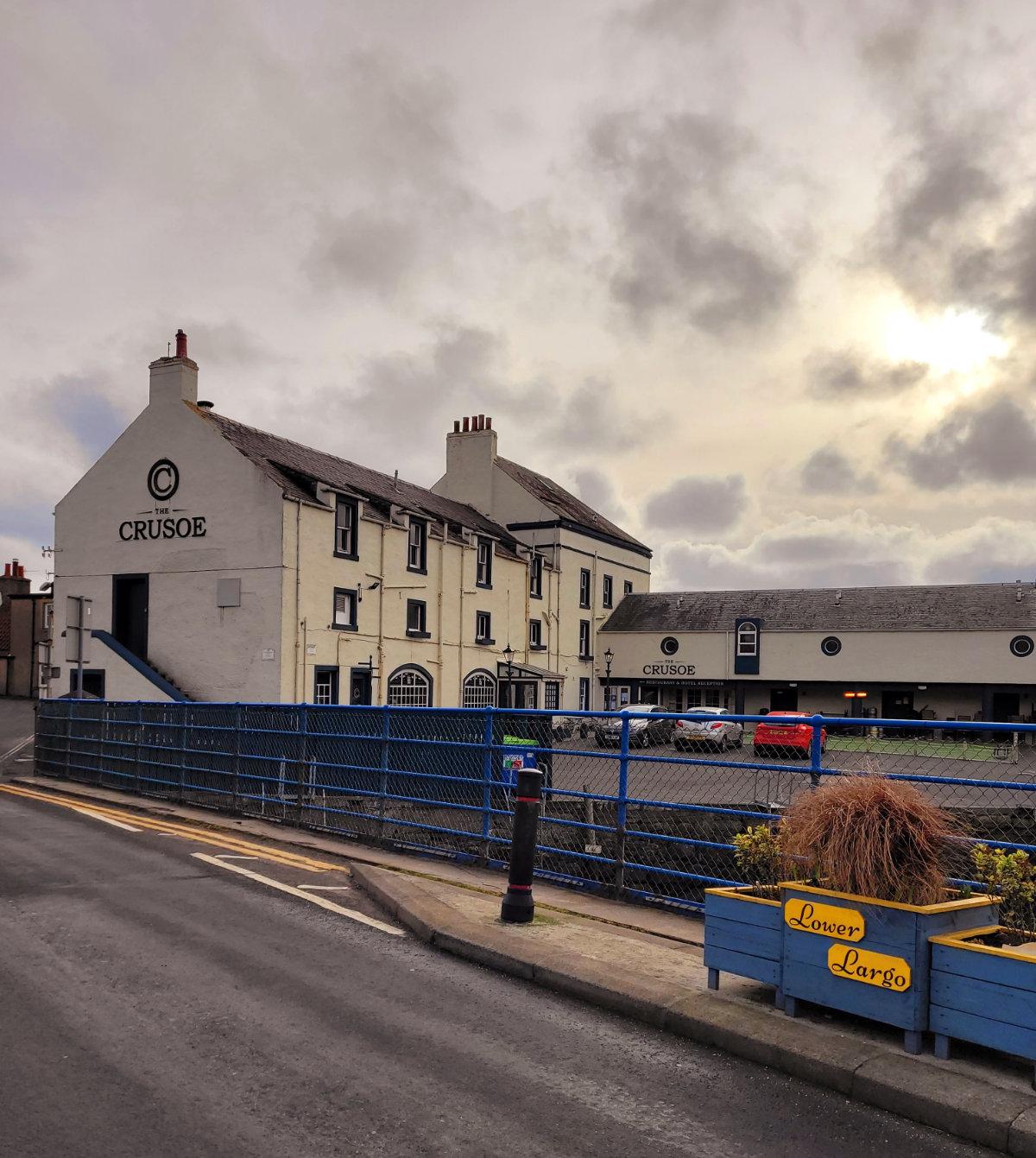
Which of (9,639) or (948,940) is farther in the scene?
(9,639)

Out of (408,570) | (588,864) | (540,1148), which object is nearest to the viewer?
(540,1148)

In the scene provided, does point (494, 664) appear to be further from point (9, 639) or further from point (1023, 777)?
point (9, 639)

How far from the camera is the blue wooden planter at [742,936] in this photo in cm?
622

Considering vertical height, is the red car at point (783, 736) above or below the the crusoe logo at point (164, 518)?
below

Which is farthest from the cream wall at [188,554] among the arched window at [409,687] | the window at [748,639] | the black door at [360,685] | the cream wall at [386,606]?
the window at [748,639]

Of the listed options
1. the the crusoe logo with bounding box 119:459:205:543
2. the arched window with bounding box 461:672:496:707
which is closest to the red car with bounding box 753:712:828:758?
the the crusoe logo with bounding box 119:459:205:543

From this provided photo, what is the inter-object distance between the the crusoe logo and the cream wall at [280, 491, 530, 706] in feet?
13.0

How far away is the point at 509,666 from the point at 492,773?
27.7m

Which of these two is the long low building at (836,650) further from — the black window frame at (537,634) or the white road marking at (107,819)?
the white road marking at (107,819)

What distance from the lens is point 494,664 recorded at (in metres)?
41.9

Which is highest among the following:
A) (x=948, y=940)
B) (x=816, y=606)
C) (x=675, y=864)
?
(x=816, y=606)

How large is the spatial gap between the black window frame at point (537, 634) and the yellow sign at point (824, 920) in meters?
39.7

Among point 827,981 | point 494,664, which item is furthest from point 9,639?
point 827,981

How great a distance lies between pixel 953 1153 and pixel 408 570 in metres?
32.4
